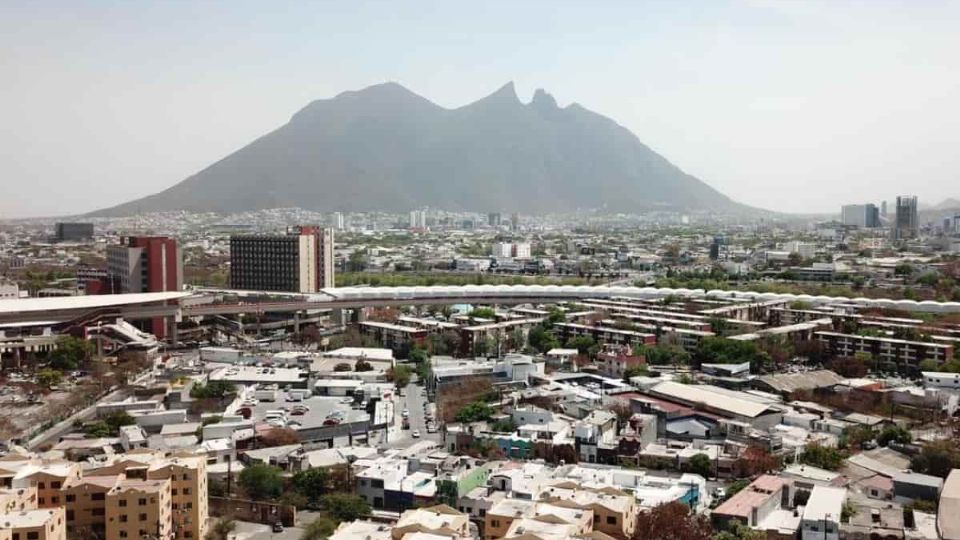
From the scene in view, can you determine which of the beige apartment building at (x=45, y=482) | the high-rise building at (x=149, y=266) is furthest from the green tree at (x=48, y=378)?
the high-rise building at (x=149, y=266)

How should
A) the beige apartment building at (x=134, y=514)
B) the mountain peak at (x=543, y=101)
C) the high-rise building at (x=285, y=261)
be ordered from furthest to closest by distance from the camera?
the mountain peak at (x=543, y=101) < the high-rise building at (x=285, y=261) < the beige apartment building at (x=134, y=514)

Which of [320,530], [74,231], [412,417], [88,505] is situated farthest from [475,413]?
[74,231]

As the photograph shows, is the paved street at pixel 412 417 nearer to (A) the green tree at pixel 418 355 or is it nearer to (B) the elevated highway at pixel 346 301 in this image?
(A) the green tree at pixel 418 355

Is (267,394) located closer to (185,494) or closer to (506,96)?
(185,494)

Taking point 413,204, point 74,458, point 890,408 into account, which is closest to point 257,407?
point 74,458

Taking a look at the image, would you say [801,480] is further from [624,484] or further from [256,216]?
[256,216]
